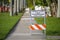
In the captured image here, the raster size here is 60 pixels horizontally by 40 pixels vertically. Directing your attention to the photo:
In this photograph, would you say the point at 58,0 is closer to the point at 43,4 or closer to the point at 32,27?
the point at 43,4

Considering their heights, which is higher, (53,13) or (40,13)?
(40,13)

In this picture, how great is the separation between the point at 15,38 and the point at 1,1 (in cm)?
6111

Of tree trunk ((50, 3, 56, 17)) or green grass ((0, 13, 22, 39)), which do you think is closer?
green grass ((0, 13, 22, 39))

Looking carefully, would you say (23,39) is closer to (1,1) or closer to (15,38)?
(15,38)

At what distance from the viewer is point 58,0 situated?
3350cm

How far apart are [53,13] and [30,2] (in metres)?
36.7

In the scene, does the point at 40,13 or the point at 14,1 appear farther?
the point at 14,1

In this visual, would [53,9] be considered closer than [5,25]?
No

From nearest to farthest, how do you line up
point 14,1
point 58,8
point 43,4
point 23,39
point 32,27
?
point 23,39 < point 32,27 < point 58,8 < point 14,1 < point 43,4

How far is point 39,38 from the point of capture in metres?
13.6

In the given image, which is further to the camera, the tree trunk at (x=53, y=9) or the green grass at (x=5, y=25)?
the tree trunk at (x=53, y=9)

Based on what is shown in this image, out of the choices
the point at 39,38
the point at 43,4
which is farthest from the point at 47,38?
the point at 43,4

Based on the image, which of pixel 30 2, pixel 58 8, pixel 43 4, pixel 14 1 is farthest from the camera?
pixel 30 2

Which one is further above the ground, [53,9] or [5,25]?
[5,25]
